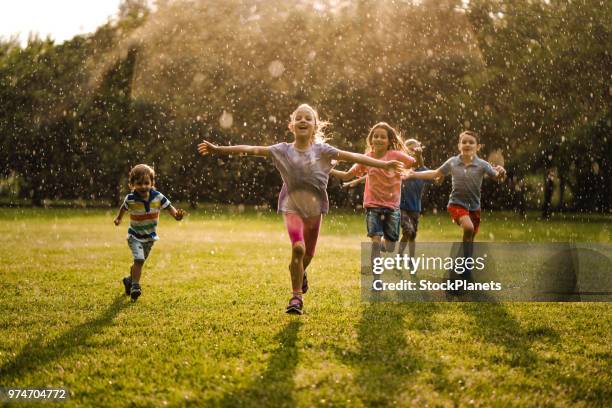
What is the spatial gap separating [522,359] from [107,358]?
2.93 meters

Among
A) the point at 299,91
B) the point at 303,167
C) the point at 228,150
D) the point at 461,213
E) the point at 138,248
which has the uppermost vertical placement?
the point at 299,91

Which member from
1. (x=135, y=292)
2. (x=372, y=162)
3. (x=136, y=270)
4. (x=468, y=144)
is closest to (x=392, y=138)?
(x=468, y=144)

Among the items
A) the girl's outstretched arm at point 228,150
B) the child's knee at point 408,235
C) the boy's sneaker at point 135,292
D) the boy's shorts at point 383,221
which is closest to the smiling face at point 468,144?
the boy's shorts at point 383,221

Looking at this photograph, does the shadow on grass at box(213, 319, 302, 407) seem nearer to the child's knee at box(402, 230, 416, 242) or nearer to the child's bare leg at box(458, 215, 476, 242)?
the child's bare leg at box(458, 215, 476, 242)

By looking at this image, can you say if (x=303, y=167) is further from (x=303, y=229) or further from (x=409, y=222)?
(x=409, y=222)

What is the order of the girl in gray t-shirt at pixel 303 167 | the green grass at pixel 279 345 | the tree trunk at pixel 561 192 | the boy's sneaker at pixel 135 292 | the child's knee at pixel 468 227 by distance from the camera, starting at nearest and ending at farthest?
1. the green grass at pixel 279 345
2. the girl in gray t-shirt at pixel 303 167
3. the boy's sneaker at pixel 135 292
4. the child's knee at pixel 468 227
5. the tree trunk at pixel 561 192

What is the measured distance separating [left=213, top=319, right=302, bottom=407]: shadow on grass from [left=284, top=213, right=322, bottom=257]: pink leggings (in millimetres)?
1441

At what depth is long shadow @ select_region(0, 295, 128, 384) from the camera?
3888mm

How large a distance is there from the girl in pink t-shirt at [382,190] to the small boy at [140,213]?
2220 mm

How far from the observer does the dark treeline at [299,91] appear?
2259cm

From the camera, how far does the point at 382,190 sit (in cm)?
731

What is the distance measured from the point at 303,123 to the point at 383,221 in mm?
2231

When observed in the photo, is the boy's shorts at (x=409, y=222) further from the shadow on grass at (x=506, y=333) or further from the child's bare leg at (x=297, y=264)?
the child's bare leg at (x=297, y=264)

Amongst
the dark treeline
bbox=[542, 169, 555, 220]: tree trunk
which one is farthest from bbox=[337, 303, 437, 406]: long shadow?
bbox=[542, 169, 555, 220]: tree trunk
